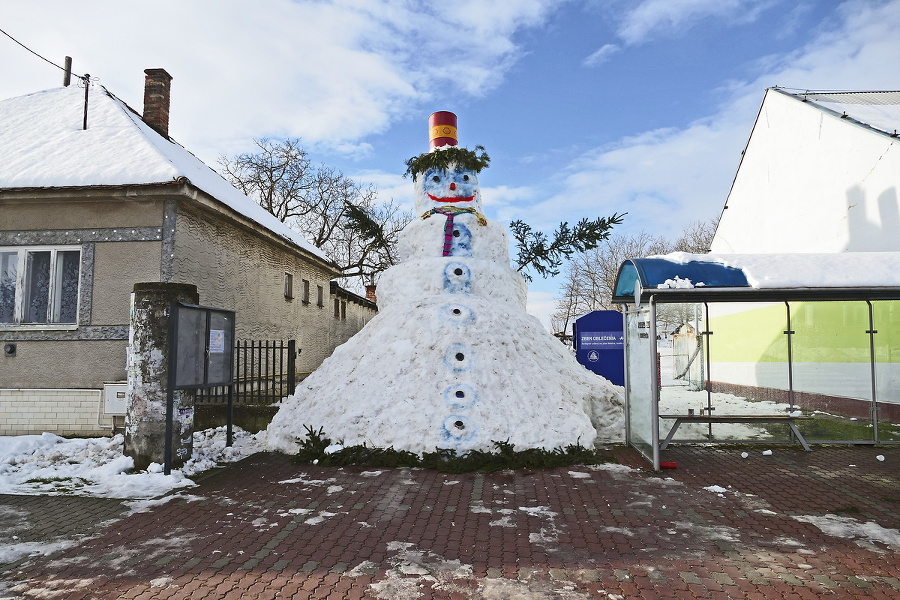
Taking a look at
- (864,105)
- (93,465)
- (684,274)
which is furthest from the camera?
(864,105)

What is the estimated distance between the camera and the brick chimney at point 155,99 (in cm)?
1290

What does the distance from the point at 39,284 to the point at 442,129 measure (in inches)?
302

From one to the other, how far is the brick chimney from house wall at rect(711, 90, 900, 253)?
15121mm

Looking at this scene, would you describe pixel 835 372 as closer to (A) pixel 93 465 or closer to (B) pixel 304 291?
(A) pixel 93 465

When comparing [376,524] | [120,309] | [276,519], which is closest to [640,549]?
[376,524]

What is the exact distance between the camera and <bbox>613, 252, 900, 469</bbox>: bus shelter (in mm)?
7605

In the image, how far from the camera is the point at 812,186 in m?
13.3

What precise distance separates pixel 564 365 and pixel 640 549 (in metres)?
4.99

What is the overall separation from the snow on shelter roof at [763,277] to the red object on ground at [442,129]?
14.1 feet

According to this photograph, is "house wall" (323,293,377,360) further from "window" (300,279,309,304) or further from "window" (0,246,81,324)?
"window" (0,246,81,324)

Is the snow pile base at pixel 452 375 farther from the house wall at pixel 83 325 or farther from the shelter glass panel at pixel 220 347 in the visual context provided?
the house wall at pixel 83 325

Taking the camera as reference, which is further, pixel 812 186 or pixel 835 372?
pixel 812 186

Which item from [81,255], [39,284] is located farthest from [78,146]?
[39,284]

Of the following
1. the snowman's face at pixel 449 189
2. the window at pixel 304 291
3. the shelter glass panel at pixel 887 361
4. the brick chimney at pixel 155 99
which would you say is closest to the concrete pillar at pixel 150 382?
the snowman's face at pixel 449 189
